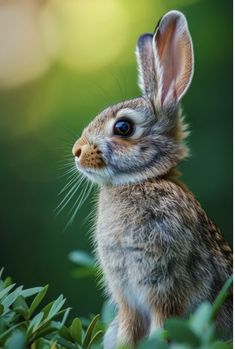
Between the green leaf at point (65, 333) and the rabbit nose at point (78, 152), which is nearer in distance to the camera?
the green leaf at point (65, 333)

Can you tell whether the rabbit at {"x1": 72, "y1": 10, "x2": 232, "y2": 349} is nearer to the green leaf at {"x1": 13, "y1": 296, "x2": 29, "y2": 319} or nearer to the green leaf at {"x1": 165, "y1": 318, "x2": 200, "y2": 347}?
the green leaf at {"x1": 13, "y1": 296, "x2": 29, "y2": 319}

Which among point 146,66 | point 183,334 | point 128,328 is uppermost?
point 146,66

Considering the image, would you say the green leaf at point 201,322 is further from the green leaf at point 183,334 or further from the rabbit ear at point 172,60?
the rabbit ear at point 172,60

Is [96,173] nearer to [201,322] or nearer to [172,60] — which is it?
[172,60]

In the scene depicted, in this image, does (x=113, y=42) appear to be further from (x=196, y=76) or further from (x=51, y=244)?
(x=51, y=244)

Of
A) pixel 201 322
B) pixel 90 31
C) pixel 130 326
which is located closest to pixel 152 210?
pixel 130 326

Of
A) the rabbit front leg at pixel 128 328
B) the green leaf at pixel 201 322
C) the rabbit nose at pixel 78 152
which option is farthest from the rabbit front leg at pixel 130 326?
the green leaf at pixel 201 322

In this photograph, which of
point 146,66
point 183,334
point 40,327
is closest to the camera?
point 183,334
